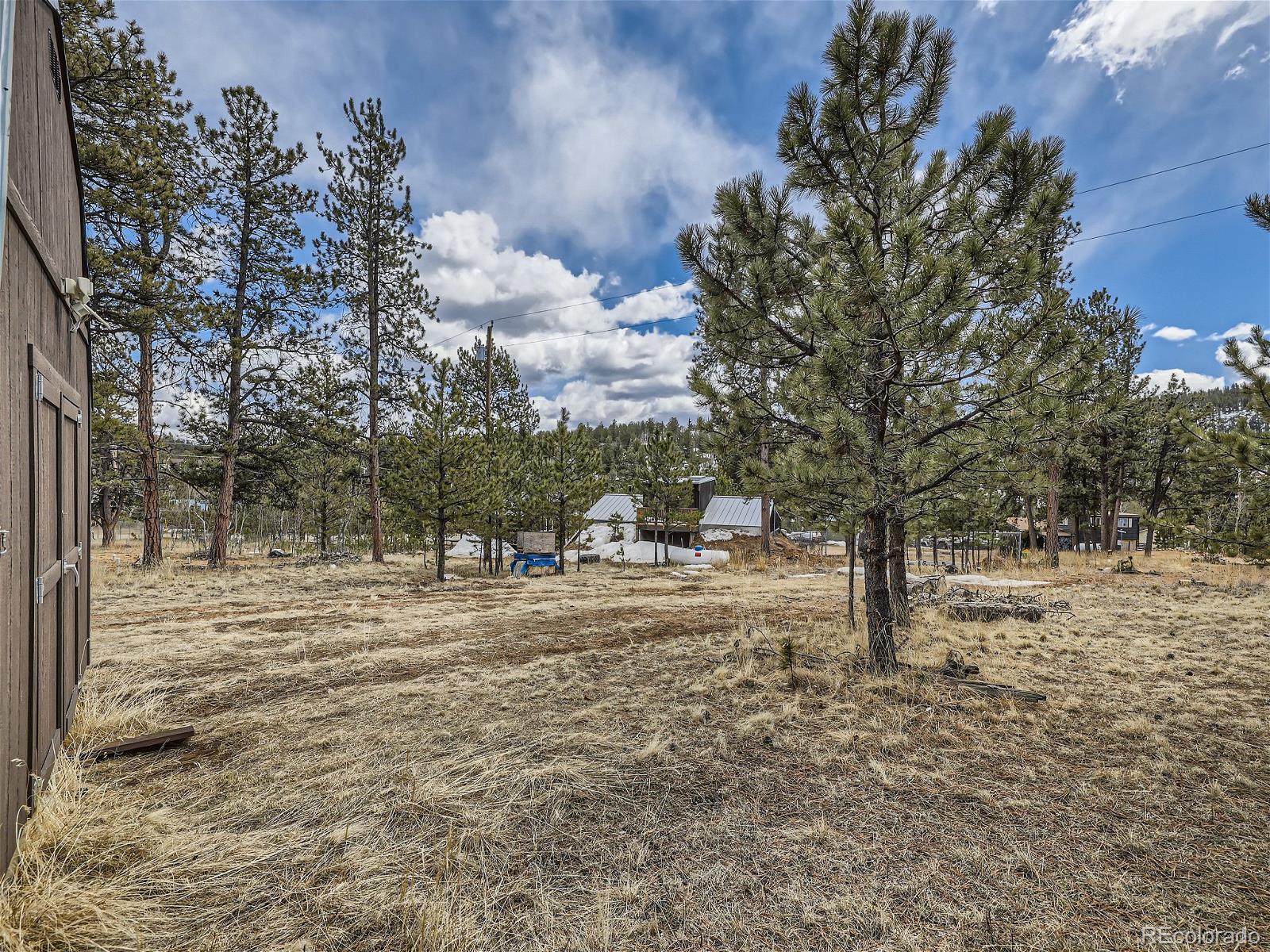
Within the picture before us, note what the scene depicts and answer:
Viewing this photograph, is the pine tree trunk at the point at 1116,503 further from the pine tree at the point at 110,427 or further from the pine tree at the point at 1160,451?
the pine tree at the point at 110,427

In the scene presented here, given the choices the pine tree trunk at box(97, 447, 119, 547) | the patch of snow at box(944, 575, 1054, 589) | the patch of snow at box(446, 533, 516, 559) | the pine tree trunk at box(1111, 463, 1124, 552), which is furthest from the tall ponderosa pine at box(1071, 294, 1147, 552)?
the pine tree trunk at box(97, 447, 119, 547)

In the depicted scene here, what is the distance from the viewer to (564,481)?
16.7 m

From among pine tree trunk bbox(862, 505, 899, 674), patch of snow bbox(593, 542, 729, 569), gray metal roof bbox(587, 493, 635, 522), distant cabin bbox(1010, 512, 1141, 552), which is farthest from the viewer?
gray metal roof bbox(587, 493, 635, 522)

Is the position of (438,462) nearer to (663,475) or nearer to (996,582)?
(663,475)

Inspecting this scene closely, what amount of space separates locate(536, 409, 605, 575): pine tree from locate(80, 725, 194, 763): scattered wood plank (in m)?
12.7

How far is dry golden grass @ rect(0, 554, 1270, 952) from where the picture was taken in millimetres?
2109

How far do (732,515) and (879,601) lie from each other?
25.2 metres

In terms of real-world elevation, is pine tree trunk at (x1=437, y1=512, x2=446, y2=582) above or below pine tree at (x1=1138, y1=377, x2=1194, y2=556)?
below

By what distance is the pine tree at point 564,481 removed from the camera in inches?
653

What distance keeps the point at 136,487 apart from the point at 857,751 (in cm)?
1971

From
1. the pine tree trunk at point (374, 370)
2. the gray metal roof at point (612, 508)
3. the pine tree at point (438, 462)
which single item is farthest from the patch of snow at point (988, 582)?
the gray metal roof at point (612, 508)

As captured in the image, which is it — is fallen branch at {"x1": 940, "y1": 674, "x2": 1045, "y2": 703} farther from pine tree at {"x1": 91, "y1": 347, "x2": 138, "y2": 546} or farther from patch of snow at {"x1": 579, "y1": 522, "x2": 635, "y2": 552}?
patch of snow at {"x1": 579, "y1": 522, "x2": 635, "y2": 552}

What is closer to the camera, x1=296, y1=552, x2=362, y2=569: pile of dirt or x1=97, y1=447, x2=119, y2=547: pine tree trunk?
x1=296, y1=552, x2=362, y2=569: pile of dirt

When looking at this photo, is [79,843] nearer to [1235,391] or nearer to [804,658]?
[804,658]
